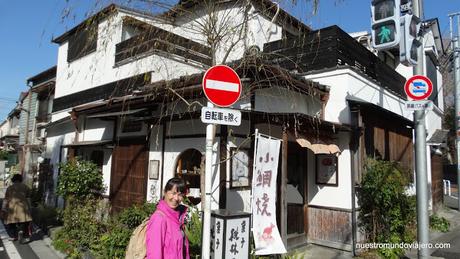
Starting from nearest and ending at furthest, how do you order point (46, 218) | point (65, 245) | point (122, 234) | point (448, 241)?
point (122, 234), point (65, 245), point (448, 241), point (46, 218)

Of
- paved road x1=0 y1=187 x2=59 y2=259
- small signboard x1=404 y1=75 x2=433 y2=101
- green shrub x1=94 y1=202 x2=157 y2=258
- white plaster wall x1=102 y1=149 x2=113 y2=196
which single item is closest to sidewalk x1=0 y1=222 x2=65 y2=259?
paved road x1=0 y1=187 x2=59 y2=259

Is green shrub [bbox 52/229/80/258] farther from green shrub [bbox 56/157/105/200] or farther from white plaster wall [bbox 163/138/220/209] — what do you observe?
white plaster wall [bbox 163/138/220/209]

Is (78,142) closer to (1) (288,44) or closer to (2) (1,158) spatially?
(1) (288,44)

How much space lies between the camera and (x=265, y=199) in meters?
7.00

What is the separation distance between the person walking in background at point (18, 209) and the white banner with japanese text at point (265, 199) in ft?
25.9

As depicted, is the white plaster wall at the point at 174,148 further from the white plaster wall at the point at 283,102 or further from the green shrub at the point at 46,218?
the green shrub at the point at 46,218

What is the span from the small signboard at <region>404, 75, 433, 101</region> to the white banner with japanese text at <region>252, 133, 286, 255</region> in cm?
285

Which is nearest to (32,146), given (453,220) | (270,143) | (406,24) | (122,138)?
(122,138)

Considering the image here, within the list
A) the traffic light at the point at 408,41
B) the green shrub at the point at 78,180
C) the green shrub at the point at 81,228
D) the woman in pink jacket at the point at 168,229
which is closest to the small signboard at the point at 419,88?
the traffic light at the point at 408,41

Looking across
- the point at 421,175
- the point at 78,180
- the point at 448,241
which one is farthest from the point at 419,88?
the point at 78,180

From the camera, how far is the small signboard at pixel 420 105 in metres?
6.66

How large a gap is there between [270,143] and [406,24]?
356 centimetres

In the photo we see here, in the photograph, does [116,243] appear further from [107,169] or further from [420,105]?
[420,105]

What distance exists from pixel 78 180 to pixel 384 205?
9.42 m
